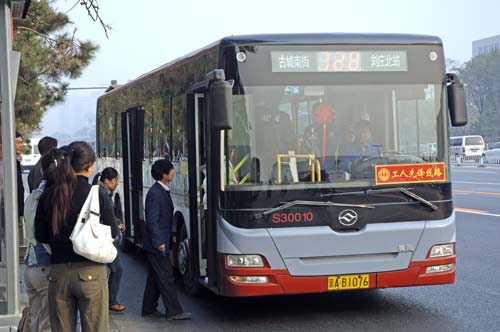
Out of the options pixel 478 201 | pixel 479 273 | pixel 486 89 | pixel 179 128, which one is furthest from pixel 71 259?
pixel 486 89

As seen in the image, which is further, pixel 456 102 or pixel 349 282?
pixel 456 102

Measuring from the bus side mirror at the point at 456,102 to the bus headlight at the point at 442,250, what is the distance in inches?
48.3

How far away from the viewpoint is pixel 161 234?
8414 millimetres

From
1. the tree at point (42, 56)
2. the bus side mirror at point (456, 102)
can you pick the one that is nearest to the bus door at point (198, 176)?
the bus side mirror at point (456, 102)

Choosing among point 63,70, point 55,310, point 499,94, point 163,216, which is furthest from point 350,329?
point 499,94

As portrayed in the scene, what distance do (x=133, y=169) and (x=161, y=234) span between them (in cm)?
484

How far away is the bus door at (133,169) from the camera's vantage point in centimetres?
1255

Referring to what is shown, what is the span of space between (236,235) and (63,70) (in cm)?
1017

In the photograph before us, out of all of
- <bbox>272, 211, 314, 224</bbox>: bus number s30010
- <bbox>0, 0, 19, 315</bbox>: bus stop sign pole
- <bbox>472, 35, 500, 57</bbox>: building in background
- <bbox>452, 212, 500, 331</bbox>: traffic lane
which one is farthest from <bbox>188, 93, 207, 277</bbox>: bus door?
<bbox>472, 35, 500, 57</bbox>: building in background

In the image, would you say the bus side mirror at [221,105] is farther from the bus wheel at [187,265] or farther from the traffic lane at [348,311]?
the bus wheel at [187,265]

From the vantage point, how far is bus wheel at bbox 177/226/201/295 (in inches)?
369

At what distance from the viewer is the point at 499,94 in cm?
8025

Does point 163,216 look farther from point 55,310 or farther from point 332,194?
point 55,310

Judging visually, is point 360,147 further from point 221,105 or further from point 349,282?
point 221,105
